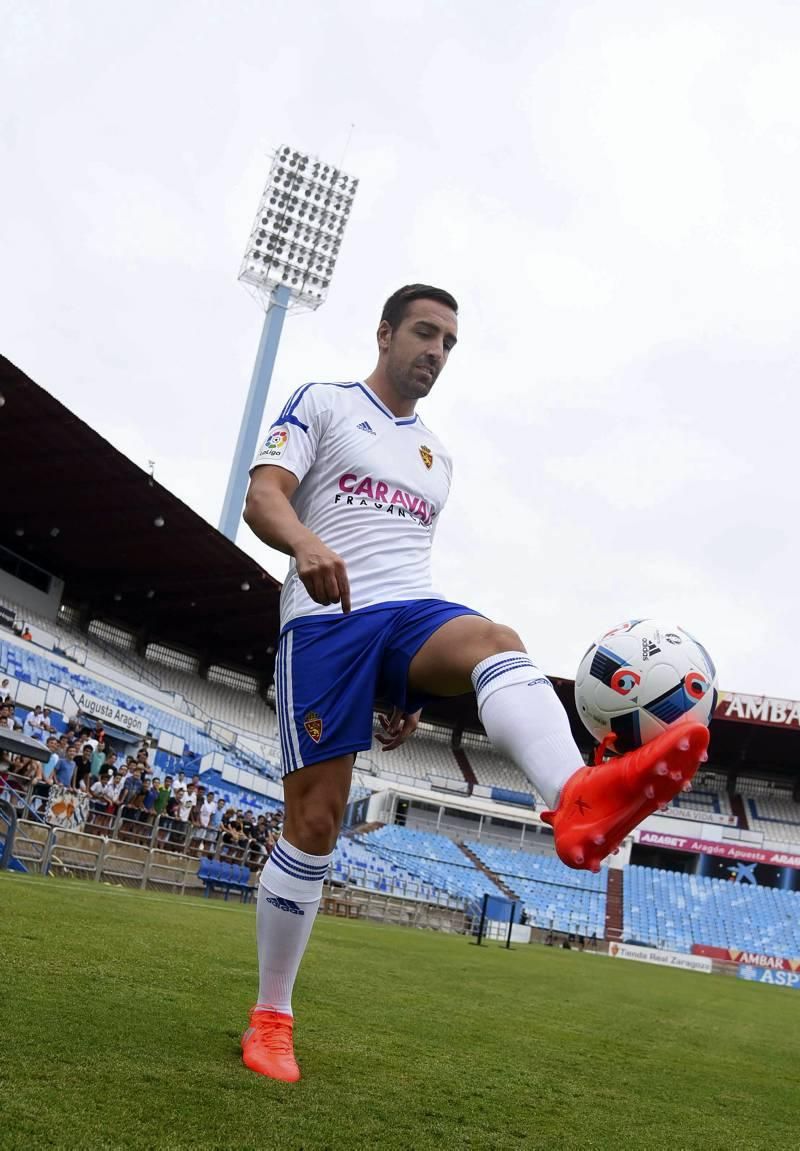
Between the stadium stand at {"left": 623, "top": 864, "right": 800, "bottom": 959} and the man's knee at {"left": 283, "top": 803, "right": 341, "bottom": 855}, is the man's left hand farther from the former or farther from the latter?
the stadium stand at {"left": 623, "top": 864, "right": 800, "bottom": 959}

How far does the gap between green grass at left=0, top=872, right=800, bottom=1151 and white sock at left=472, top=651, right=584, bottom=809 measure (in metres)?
0.75

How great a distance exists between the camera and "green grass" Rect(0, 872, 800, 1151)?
5.96 ft

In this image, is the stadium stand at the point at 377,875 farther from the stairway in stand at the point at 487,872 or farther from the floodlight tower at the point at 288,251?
the floodlight tower at the point at 288,251

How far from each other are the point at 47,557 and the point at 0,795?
22.7 meters

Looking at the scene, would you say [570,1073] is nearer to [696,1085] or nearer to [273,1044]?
[696,1085]

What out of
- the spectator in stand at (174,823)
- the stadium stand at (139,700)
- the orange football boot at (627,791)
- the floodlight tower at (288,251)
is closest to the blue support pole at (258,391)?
the floodlight tower at (288,251)

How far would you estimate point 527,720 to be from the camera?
89.0 inches

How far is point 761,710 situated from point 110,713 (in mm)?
23112

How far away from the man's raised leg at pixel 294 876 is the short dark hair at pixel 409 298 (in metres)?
1.40

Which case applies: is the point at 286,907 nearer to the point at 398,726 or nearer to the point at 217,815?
the point at 398,726

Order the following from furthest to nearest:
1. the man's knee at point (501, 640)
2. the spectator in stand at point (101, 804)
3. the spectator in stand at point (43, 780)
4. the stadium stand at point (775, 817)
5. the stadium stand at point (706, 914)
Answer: the stadium stand at point (775, 817)
the stadium stand at point (706, 914)
the spectator in stand at point (101, 804)
the spectator in stand at point (43, 780)
the man's knee at point (501, 640)

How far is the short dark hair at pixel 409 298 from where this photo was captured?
3.12 metres

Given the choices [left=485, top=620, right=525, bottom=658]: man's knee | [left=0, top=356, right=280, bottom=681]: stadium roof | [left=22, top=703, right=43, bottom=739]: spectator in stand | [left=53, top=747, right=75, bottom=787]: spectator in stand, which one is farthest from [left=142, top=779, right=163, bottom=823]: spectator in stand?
[left=485, top=620, right=525, bottom=658]: man's knee

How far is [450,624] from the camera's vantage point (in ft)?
8.38
